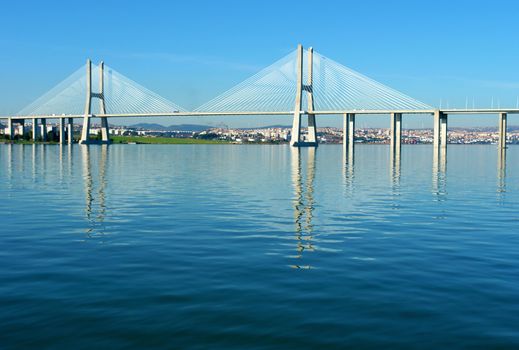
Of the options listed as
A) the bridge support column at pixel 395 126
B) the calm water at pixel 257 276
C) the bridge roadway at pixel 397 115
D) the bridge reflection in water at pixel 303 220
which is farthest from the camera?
the bridge support column at pixel 395 126

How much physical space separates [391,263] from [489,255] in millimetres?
2125

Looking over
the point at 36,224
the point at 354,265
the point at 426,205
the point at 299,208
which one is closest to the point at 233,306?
the point at 354,265

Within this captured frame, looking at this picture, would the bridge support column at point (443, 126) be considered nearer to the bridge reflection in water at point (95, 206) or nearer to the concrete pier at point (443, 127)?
the concrete pier at point (443, 127)

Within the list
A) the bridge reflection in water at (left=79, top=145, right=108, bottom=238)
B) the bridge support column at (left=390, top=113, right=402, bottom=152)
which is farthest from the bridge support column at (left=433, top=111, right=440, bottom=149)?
the bridge reflection in water at (left=79, top=145, right=108, bottom=238)

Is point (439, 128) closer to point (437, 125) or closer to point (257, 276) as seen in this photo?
point (437, 125)

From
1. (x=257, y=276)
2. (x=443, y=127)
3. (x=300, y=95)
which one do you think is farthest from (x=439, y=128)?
(x=257, y=276)

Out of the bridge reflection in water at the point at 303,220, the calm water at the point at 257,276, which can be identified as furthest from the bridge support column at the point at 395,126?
the calm water at the point at 257,276

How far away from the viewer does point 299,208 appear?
1889cm

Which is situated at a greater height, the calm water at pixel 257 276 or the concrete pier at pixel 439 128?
the concrete pier at pixel 439 128

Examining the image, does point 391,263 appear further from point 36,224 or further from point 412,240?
point 36,224

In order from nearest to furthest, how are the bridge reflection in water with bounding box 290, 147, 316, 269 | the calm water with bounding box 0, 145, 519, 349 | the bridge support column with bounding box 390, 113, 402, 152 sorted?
the calm water with bounding box 0, 145, 519, 349 < the bridge reflection in water with bounding box 290, 147, 316, 269 < the bridge support column with bounding box 390, 113, 402, 152

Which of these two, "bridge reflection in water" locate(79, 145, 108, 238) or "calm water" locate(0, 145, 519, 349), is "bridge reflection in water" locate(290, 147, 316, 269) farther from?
"bridge reflection in water" locate(79, 145, 108, 238)

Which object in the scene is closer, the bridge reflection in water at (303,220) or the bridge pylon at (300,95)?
the bridge reflection in water at (303,220)

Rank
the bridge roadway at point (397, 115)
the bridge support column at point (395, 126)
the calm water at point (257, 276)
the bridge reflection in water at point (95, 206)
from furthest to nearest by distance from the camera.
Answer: the bridge support column at point (395, 126)
the bridge roadway at point (397, 115)
the bridge reflection in water at point (95, 206)
the calm water at point (257, 276)
